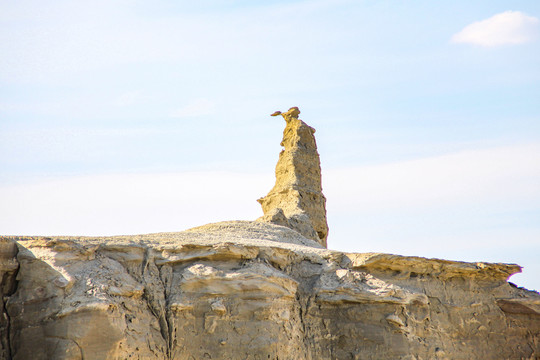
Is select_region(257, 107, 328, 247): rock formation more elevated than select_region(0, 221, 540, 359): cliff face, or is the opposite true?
select_region(257, 107, 328, 247): rock formation

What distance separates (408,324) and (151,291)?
17.1 ft

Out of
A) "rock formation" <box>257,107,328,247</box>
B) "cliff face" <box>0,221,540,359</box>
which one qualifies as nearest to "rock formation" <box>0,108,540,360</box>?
"cliff face" <box>0,221,540,359</box>

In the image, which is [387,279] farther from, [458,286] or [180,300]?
[180,300]

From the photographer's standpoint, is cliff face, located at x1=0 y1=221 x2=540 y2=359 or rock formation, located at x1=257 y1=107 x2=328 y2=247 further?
rock formation, located at x1=257 y1=107 x2=328 y2=247

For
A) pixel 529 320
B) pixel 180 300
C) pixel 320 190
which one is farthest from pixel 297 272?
pixel 320 190

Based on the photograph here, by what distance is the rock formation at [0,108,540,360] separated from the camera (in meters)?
13.4

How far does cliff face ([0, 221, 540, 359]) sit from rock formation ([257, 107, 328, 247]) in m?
6.76

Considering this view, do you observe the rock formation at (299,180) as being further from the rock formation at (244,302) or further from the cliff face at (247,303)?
the cliff face at (247,303)

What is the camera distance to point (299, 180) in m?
25.3

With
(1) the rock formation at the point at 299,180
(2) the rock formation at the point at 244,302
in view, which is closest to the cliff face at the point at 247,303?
(2) the rock formation at the point at 244,302

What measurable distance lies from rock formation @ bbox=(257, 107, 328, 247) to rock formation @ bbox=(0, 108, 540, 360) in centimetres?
608

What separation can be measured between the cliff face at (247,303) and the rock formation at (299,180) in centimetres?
676

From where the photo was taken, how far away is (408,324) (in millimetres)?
16078

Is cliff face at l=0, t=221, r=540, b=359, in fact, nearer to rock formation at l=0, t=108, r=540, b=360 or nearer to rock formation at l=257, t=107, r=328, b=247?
rock formation at l=0, t=108, r=540, b=360
